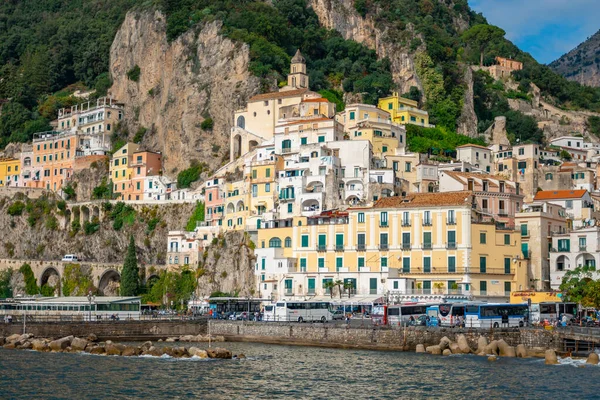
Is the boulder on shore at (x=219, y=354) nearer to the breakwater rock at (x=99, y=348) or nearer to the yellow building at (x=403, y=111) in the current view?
the breakwater rock at (x=99, y=348)

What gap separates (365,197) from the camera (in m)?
86.8

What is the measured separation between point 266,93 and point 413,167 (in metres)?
22.5

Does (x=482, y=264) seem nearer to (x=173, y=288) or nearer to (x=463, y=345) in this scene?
(x=463, y=345)

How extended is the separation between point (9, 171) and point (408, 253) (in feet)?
230

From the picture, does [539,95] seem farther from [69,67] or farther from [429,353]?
[429,353]

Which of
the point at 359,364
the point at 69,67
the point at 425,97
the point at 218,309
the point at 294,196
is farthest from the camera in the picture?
the point at 69,67

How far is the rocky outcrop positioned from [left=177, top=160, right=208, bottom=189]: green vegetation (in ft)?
96.9

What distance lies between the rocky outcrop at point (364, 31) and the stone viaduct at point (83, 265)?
4494cm

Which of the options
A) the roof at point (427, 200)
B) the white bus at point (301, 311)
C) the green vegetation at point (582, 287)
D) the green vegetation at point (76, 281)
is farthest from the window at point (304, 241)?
the green vegetation at point (76, 281)

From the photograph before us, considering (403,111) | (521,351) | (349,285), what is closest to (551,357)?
(521,351)

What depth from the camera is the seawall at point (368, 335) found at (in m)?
56.9

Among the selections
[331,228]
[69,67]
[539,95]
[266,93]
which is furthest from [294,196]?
[69,67]

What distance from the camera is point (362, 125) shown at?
9756 cm

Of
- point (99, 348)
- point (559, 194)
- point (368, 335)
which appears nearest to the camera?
point (99, 348)
